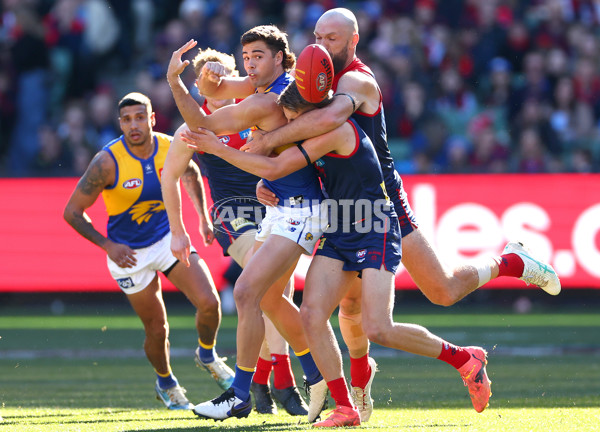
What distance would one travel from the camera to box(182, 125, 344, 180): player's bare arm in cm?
679

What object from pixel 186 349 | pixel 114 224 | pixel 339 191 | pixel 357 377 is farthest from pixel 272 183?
pixel 186 349

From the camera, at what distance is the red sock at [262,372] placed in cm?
804

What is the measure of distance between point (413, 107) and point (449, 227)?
11.0 ft

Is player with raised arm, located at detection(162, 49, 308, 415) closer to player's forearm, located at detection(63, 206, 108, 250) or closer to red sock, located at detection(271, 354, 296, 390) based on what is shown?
red sock, located at detection(271, 354, 296, 390)

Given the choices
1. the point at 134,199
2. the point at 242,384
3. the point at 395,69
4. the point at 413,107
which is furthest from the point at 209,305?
the point at 395,69

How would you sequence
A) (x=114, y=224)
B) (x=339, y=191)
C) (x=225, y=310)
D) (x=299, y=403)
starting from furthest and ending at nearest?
1. (x=225, y=310)
2. (x=114, y=224)
3. (x=299, y=403)
4. (x=339, y=191)

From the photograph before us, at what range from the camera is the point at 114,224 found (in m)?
8.97

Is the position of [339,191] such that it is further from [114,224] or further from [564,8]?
[564,8]

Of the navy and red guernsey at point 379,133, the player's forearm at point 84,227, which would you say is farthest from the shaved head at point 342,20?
the player's forearm at point 84,227

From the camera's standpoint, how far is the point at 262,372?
26.4 ft

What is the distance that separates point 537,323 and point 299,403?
731 centimetres

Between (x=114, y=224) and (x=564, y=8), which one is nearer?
(x=114, y=224)

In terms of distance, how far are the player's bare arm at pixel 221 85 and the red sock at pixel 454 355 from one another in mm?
2319

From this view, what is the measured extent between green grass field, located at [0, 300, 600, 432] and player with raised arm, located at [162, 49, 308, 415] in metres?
0.36
